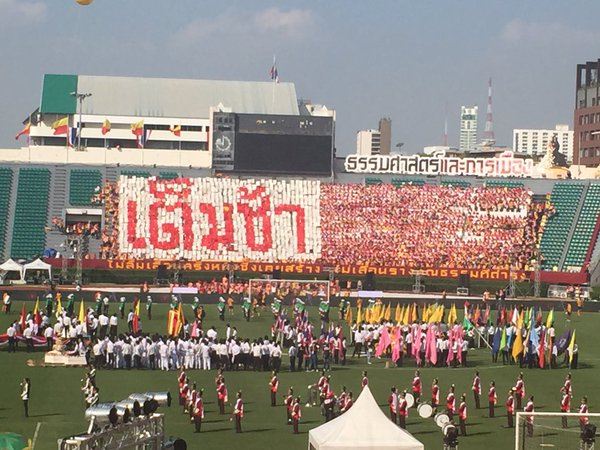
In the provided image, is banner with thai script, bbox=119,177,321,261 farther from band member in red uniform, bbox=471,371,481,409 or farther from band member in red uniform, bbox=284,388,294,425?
band member in red uniform, bbox=284,388,294,425

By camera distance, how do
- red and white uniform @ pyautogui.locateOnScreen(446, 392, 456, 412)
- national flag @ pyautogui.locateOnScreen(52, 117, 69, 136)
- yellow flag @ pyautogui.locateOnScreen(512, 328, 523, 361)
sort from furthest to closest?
1. national flag @ pyautogui.locateOnScreen(52, 117, 69, 136)
2. yellow flag @ pyautogui.locateOnScreen(512, 328, 523, 361)
3. red and white uniform @ pyautogui.locateOnScreen(446, 392, 456, 412)

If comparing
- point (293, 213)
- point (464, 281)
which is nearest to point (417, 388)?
point (464, 281)

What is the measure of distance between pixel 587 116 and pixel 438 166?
48.4 meters

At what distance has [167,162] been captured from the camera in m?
113

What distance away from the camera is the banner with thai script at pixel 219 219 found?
9162cm

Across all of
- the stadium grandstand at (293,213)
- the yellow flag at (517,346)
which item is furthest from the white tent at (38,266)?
the yellow flag at (517,346)

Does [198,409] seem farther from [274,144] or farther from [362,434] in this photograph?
[274,144]

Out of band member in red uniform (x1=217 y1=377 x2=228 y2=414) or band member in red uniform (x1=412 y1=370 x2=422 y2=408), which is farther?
band member in red uniform (x1=412 y1=370 x2=422 y2=408)

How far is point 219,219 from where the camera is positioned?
3703 inches

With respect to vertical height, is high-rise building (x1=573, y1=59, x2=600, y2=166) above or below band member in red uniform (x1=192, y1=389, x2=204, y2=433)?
above

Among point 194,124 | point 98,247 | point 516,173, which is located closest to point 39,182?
point 98,247

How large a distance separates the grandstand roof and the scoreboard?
2476cm

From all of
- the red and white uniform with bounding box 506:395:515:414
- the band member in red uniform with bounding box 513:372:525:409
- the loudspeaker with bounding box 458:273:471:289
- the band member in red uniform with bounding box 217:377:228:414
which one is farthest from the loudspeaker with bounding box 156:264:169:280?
the red and white uniform with bounding box 506:395:515:414

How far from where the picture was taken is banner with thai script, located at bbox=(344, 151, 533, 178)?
344ft
